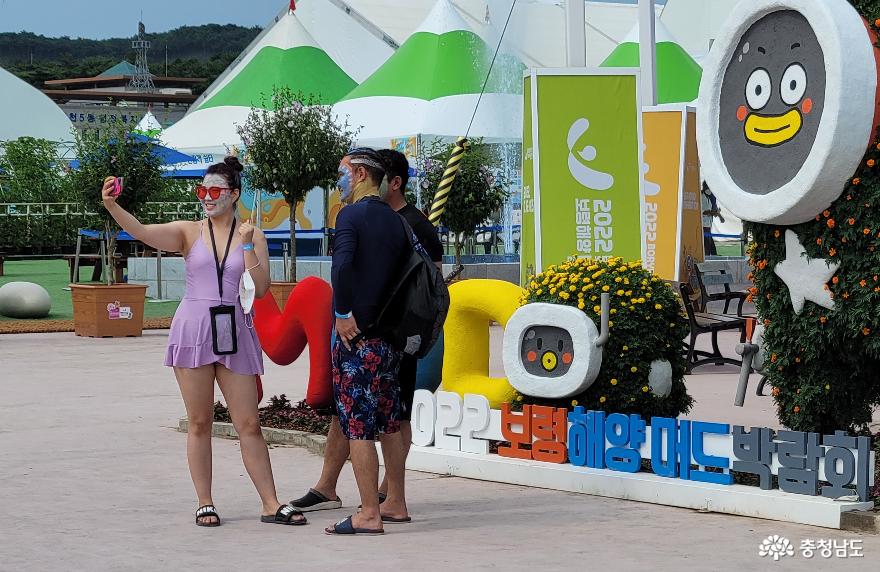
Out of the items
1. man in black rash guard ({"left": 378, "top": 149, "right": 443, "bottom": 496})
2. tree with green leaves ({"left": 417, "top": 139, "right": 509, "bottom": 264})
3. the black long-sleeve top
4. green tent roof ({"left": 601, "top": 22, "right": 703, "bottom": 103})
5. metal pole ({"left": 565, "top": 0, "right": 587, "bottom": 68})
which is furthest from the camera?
green tent roof ({"left": 601, "top": 22, "right": 703, "bottom": 103})

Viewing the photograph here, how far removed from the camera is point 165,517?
23.2 ft

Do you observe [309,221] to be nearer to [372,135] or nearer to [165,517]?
[372,135]

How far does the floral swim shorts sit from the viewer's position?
6.58 m

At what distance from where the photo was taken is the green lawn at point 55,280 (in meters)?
23.0

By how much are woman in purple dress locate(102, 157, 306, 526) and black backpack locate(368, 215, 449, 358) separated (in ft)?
2.50

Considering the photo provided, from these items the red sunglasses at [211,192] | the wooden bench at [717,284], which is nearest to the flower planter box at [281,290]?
the wooden bench at [717,284]

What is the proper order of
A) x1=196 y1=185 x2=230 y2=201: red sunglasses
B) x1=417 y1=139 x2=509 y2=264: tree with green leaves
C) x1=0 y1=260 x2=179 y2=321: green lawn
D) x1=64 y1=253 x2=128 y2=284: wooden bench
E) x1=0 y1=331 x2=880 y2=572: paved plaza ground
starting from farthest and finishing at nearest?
x1=64 y1=253 x2=128 y2=284: wooden bench, x1=0 y1=260 x2=179 y2=321: green lawn, x1=417 y1=139 x2=509 y2=264: tree with green leaves, x1=196 y1=185 x2=230 y2=201: red sunglasses, x1=0 y1=331 x2=880 y2=572: paved plaza ground

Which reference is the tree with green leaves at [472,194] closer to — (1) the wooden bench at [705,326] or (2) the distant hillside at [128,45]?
(1) the wooden bench at [705,326]

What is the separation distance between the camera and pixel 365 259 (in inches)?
260

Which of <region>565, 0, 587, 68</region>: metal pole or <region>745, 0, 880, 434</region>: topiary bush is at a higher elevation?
<region>565, 0, 587, 68</region>: metal pole

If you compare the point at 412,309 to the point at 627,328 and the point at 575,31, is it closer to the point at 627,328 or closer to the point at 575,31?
the point at 627,328

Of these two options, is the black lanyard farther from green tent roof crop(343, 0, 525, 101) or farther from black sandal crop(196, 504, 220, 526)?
green tent roof crop(343, 0, 525, 101)

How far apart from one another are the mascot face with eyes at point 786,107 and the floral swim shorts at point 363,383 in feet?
6.97

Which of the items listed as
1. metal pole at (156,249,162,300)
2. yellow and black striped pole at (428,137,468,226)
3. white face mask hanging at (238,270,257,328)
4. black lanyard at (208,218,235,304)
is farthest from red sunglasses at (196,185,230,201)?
metal pole at (156,249,162,300)
